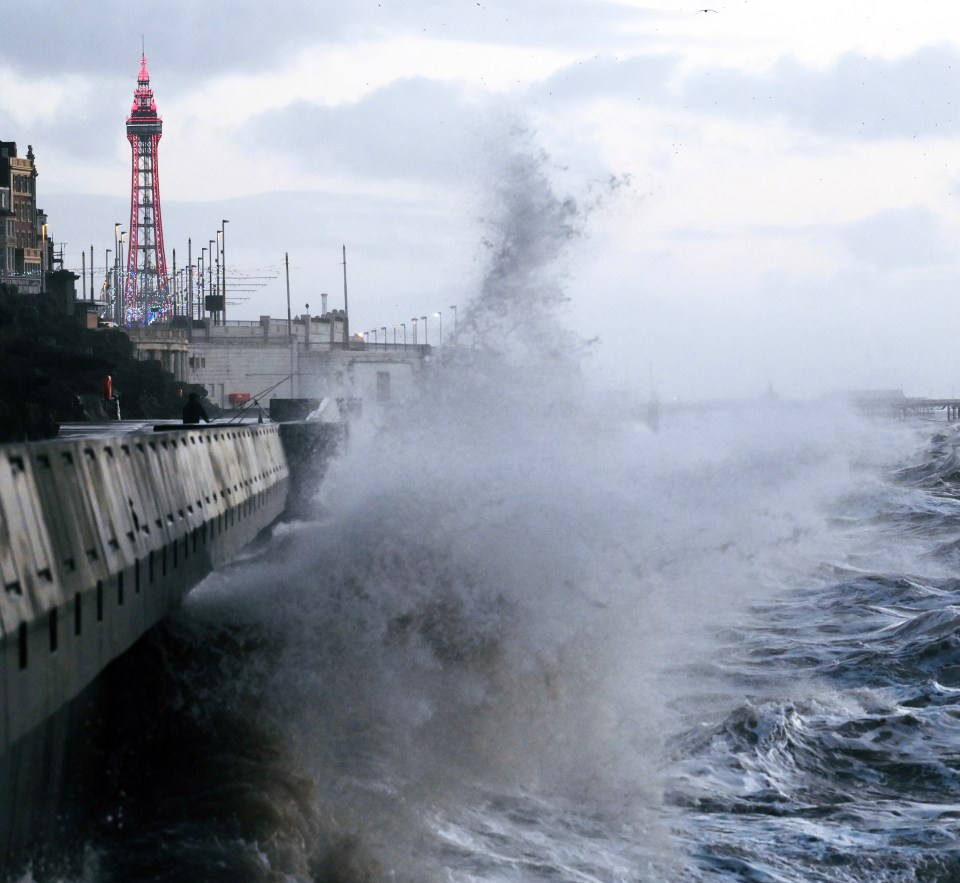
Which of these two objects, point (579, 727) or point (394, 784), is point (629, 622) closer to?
point (579, 727)

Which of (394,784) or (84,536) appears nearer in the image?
(84,536)

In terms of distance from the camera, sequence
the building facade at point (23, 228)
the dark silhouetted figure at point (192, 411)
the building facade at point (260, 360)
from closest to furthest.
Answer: the dark silhouetted figure at point (192, 411) → the building facade at point (260, 360) → the building facade at point (23, 228)

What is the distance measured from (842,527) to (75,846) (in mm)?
33839

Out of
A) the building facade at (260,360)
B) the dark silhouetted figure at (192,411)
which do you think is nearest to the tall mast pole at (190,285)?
the building facade at (260,360)

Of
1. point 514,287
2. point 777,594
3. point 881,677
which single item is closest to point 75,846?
point 881,677

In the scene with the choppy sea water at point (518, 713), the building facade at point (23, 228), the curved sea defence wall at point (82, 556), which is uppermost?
the building facade at point (23, 228)

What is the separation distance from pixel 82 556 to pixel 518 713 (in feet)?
22.9

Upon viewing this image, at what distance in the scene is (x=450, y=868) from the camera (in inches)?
384

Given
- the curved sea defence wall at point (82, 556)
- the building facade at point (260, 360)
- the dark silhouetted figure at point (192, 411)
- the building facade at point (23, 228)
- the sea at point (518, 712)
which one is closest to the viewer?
the curved sea defence wall at point (82, 556)

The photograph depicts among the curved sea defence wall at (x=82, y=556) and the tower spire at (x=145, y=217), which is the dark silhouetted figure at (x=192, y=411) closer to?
the curved sea defence wall at (x=82, y=556)

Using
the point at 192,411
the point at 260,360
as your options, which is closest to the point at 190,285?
the point at 260,360

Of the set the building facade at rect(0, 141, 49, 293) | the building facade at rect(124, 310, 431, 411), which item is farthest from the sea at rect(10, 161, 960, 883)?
the building facade at rect(0, 141, 49, 293)

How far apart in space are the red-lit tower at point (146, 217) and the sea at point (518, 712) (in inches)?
4482

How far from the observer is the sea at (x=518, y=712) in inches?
385
